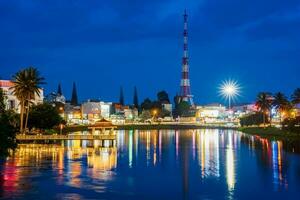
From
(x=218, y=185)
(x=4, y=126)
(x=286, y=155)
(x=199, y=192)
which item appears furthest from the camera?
(x=286, y=155)

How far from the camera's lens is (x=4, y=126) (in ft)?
132

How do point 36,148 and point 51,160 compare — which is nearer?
point 51,160

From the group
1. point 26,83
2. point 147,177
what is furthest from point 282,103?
point 147,177

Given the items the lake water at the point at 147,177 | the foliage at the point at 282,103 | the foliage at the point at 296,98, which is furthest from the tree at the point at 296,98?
the lake water at the point at 147,177

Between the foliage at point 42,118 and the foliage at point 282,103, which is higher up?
the foliage at point 282,103

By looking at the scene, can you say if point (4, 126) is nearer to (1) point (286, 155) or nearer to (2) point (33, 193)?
(2) point (33, 193)

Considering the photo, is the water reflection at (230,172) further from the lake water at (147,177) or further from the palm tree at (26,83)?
the palm tree at (26,83)

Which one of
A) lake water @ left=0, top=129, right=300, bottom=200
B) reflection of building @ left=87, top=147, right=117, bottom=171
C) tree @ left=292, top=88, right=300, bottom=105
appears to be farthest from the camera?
tree @ left=292, top=88, right=300, bottom=105

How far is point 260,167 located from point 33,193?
3589 cm

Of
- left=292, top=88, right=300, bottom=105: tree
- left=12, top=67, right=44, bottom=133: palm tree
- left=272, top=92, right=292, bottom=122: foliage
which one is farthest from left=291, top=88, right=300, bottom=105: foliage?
left=12, top=67, right=44, bottom=133: palm tree

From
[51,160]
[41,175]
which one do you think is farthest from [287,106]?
[41,175]

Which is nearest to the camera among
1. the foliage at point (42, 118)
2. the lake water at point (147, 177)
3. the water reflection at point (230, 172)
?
the lake water at point (147, 177)

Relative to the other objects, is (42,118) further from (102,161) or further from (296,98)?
(296,98)

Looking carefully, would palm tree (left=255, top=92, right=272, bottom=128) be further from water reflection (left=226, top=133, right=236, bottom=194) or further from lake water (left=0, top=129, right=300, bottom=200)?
water reflection (left=226, top=133, right=236, bottom=194)
